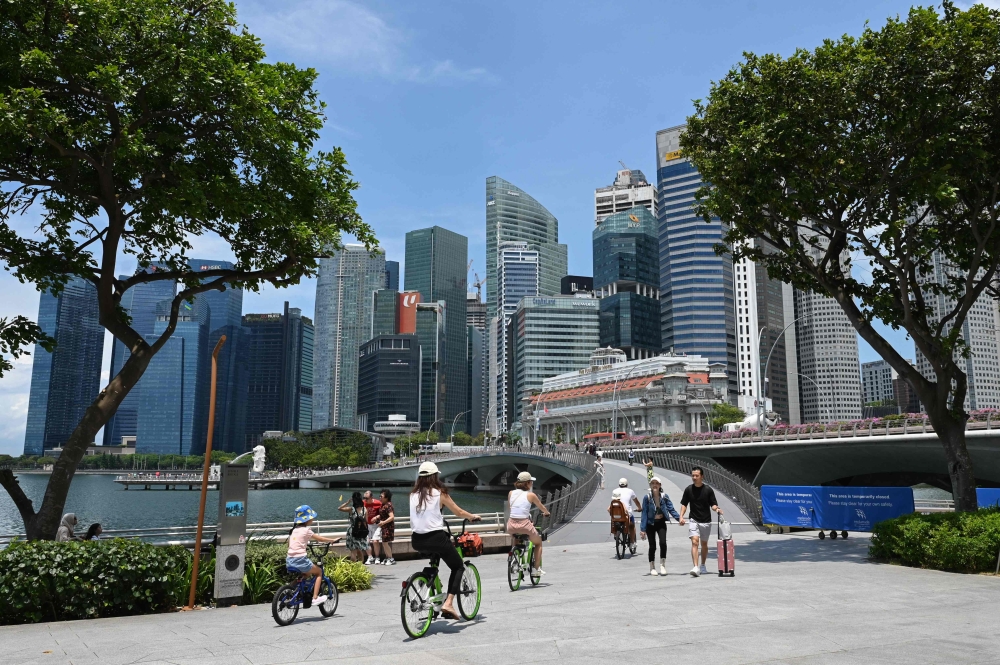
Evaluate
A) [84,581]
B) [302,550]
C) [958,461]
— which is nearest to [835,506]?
[958,461]

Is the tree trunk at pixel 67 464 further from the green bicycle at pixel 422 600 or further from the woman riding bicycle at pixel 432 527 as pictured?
the green bicycle at pixel 422 600

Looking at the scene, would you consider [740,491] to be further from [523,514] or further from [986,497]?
[523,514]

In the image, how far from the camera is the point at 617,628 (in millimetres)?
9289

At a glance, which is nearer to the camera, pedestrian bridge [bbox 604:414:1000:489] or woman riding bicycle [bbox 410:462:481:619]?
woman riding bicycle [bbox 410:462:481:619]

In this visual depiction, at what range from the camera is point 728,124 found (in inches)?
754

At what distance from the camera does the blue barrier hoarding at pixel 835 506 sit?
69.1 feet

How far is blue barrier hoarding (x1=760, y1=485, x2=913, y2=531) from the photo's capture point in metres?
21.0

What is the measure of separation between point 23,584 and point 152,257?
8.86m

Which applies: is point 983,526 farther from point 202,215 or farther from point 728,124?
point 202,215

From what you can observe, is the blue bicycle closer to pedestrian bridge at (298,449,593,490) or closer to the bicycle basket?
the bicycle basket

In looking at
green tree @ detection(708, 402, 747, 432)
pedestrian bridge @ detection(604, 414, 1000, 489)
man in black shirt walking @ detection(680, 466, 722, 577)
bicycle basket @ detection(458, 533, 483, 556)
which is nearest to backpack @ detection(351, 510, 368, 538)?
bicycle basket @ detection(458, 533, 483, 556)

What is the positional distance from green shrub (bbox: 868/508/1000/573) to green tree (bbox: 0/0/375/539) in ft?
43.1

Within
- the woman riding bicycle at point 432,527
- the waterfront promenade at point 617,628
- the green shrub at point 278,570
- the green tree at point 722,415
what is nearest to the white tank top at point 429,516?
the woman riding bicycle at point 432,527

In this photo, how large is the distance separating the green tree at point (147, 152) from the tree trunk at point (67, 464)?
0.03m
